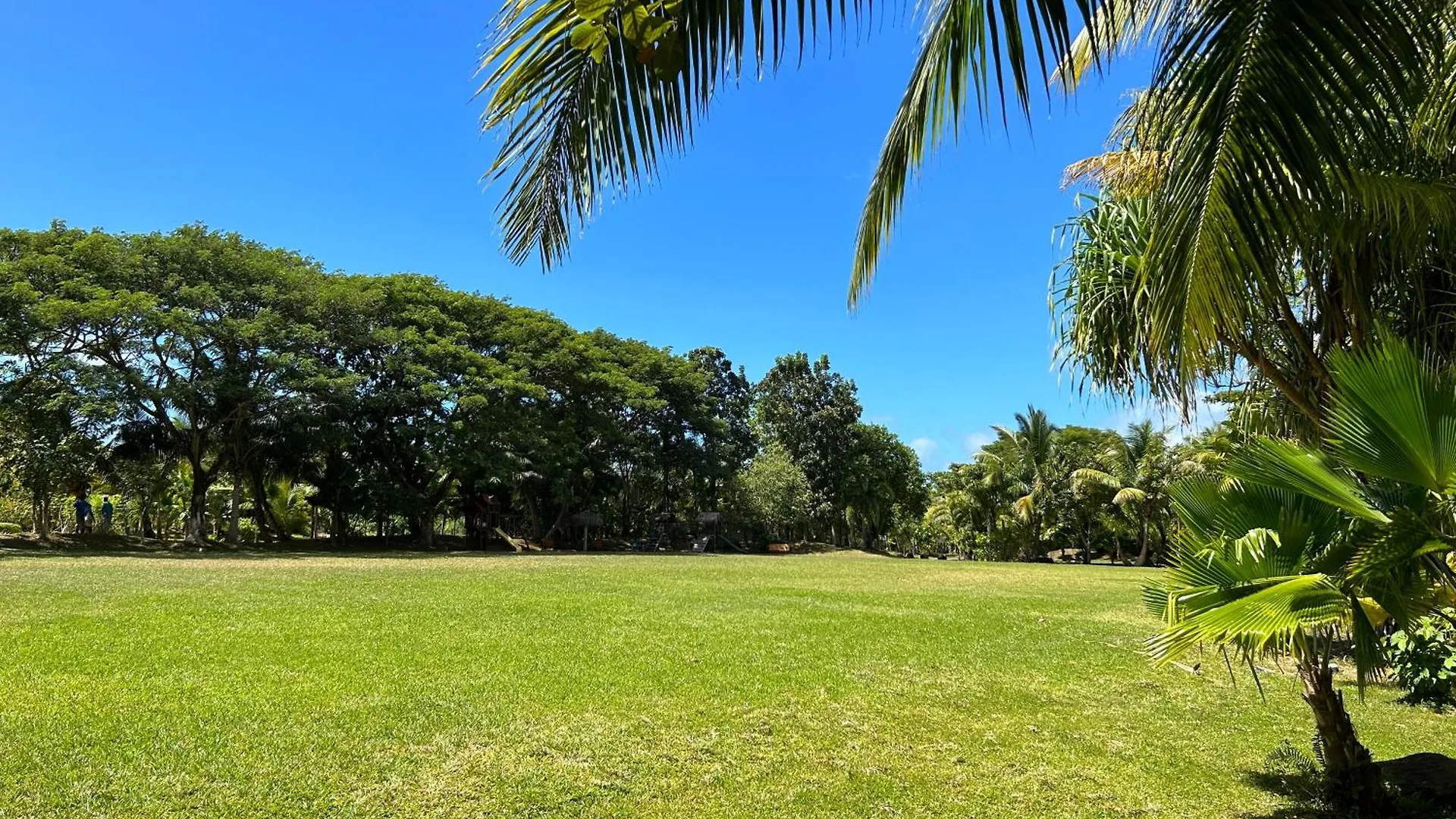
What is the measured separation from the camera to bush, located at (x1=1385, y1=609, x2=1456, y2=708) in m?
5.30

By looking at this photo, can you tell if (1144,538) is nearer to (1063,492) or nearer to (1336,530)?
(1063,492)

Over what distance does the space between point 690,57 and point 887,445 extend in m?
36.2

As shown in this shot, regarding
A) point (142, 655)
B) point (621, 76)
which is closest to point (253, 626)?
point (142, 655)

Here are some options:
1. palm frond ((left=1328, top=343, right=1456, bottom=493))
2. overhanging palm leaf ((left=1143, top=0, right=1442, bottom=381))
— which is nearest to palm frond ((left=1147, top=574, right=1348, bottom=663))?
palm frond ((left=1328, top=343, right=1456, bottom=493))

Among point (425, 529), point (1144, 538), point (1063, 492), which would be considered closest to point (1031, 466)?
point (1063, 492)

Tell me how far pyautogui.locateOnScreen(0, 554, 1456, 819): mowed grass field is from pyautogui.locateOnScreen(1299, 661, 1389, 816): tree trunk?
0.43 meters

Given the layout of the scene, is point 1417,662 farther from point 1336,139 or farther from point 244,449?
point 244,449

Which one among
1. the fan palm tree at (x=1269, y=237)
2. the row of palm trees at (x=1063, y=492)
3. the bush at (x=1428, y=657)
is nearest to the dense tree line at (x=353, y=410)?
the row of palm trees at (x=1063, y=492)

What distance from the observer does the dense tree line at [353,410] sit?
18594 millimetres

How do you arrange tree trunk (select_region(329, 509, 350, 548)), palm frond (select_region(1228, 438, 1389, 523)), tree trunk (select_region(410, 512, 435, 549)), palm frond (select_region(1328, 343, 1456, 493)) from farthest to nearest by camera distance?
tree trunk (select_region(410, 512, 435, 549)) < tree trunk (select_region(329, 509, 350, 548)) < palm frond (select_region(1228, 438, 1389, 523)) < palm frond (select_region(1328, 343, 1456, 493))

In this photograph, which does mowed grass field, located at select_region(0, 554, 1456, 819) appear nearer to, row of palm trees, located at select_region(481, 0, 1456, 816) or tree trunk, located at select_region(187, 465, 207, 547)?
row of palm trees, located at select_region(481, 0, 1456, 816)

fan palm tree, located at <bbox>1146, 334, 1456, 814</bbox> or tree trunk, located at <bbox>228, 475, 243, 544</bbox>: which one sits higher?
fan palm tree, located at <bbox>1146, 334, 1456, 814</bbox>

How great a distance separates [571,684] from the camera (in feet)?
18.3

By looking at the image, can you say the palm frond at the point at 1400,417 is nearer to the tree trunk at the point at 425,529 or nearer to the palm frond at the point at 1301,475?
the palm frond at the point at 1301,475
